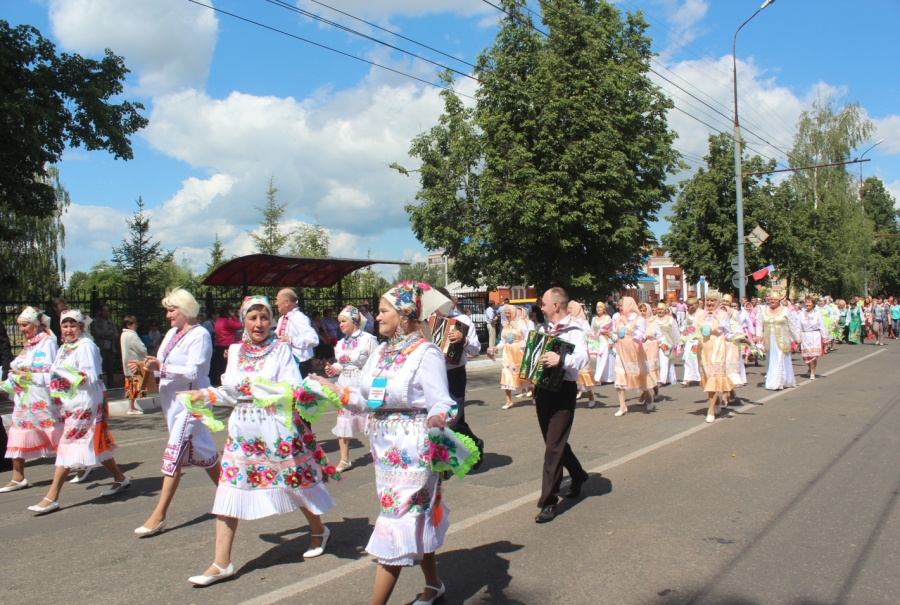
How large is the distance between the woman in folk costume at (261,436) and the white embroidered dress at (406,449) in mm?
582

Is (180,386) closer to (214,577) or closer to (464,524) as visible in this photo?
(214,577)

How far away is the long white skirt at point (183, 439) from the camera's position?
5301mm

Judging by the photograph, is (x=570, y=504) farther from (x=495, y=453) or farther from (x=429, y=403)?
(x=429, y=403)

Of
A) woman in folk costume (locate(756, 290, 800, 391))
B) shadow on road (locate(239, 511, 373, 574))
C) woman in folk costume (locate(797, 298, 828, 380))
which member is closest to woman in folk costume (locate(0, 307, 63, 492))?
shadow on road (locate(239, 511, 373, 574))

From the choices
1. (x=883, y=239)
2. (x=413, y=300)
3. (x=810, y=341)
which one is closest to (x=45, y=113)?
(x=413, y=300)

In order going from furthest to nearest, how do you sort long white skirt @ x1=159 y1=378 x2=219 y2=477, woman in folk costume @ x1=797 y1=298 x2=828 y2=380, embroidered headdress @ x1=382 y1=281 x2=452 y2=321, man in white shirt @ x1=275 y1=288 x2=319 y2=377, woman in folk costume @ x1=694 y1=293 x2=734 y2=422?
woman in folk costume @ x1=797 y1=298 x2=828 y2=380 → woman in folk costume @ x1=694 y1=293 x2=734 y2=422 → man in white shirt @ x1=275 y1=288 x2=319 y2=377 → long white skirt @ x1=159 y1=378 x2=219 y2=477 → embroidered headdress @ x1=382 y1=281 x2=452 y2=321

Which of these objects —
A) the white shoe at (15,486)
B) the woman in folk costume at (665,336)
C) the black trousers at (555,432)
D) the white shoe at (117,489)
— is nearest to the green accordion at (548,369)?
the black trousers at (555,432)

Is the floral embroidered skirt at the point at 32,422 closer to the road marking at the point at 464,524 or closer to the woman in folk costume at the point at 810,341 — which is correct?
the road marking at the point at 464,524

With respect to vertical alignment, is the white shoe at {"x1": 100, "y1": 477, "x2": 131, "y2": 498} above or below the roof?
below

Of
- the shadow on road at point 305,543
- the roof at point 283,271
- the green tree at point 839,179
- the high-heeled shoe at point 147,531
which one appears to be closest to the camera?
the shadow on road at point 305,543

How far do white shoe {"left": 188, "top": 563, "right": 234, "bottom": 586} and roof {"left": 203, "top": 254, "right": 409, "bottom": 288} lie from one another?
11609 mm

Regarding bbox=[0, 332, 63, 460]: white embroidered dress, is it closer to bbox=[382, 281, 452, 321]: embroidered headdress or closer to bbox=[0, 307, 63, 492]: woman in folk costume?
bbox=[0, 307, 63, 492]: woman in folk costume

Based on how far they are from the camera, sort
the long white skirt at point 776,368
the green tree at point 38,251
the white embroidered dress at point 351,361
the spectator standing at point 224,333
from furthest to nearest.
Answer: the green tree at point 38,251, the spectator standing at point 224,333, the long white skirt at point 776,368, the white embroidered dress at point 351,361

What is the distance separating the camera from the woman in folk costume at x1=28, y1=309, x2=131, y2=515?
20.5 ft
